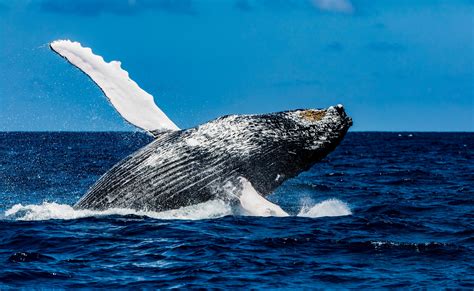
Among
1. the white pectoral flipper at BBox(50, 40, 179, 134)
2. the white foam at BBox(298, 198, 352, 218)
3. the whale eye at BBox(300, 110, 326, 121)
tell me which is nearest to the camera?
the whale eye at BBox(300, 110, 326, 121)

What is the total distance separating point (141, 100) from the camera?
14.4m

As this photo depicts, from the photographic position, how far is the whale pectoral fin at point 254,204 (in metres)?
12.8

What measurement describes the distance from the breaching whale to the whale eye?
0.02 meters

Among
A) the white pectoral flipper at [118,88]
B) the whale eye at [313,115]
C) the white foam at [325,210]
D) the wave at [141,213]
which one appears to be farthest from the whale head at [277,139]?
the white pectoral flipper at [118,88]

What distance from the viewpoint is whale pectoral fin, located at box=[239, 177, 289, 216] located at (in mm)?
12766

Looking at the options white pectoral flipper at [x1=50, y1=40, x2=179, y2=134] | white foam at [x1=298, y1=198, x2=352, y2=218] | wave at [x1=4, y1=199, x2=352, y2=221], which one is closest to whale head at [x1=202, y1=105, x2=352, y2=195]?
wave at [x1=4, y1=199, x2=352, y2=221]

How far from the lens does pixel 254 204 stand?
12758mm

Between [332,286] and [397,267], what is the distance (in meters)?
1.34

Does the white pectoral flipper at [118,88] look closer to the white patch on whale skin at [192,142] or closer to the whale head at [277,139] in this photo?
the white patch on whale skin at [192,142]

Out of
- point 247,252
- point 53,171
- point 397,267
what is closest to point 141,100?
point 247,252

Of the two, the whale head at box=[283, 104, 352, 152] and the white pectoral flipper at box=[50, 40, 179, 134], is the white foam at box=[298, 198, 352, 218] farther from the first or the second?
the white pectoral flipper at box=[50, 40, 179, 134]

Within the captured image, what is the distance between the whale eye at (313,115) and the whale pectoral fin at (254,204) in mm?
1748

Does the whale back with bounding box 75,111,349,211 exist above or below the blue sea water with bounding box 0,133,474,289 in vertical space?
above

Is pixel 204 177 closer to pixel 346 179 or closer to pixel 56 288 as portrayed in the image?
pixel 56 288
